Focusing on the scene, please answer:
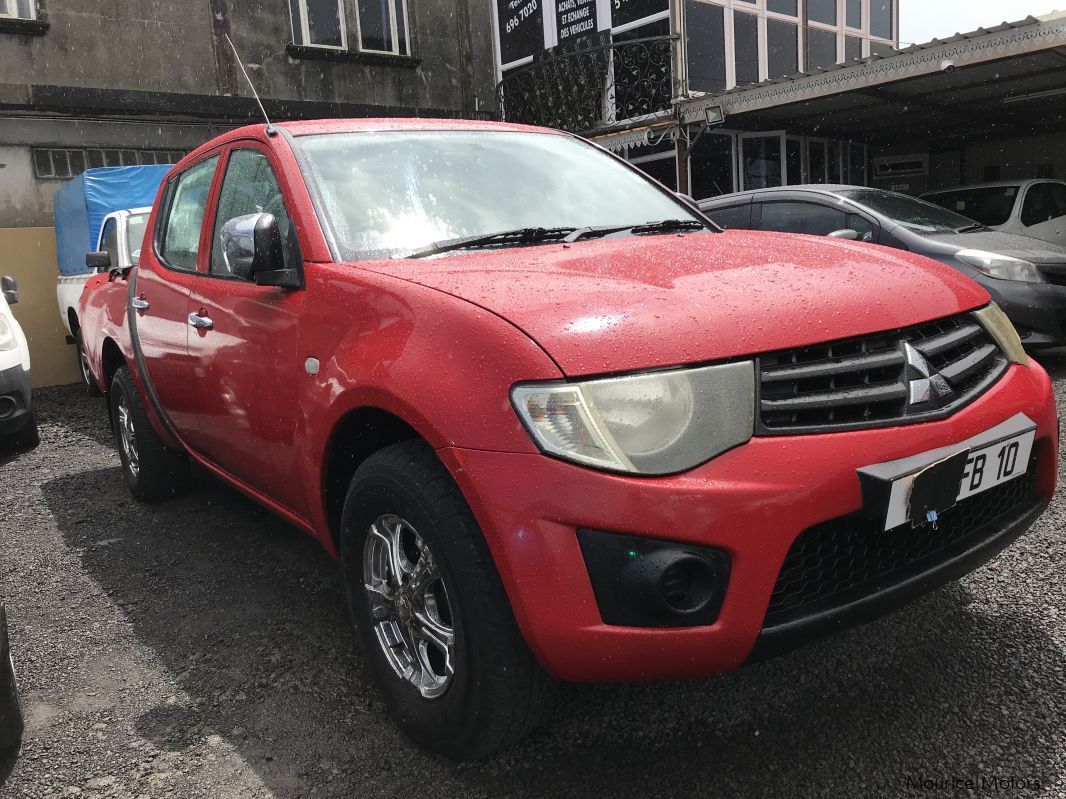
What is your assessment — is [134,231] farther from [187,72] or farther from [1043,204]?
[1043,204]

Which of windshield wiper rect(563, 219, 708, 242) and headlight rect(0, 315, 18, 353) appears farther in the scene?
headlight rect(0, 315, 18, 353)

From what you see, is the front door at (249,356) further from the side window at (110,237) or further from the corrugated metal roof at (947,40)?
the corrugated metal roof at (947,40)

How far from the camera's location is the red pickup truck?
1.67 m

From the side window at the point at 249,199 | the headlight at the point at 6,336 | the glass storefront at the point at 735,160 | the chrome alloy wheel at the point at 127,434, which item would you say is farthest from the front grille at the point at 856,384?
the glass storefront at the point at 735,160

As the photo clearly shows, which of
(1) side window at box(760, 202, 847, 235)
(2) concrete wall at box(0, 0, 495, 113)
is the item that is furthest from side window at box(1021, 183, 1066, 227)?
(2) concrete wall at box(0, 0, 495, 113)

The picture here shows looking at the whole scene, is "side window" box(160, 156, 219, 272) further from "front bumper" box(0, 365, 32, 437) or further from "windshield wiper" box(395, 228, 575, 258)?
"front bumper" box(0, 365, 32, 437)

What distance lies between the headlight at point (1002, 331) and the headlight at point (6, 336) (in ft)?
18.1

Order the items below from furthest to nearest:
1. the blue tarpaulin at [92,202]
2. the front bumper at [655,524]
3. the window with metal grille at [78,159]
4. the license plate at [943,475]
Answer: the window with metal grille at [78,159] → the blue tarpaulin at [92,202] → the license plate at [943,475] → the front bumper at [655,524]

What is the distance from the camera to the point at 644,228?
2799 mm

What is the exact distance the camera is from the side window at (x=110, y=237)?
803 cm

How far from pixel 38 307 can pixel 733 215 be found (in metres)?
7.38

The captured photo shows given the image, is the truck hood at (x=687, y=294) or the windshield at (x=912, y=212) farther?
the windshield at (x=912, y=212)

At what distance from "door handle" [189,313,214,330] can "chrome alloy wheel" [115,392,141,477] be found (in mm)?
1306

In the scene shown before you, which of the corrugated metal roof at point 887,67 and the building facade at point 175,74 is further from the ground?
the building facade at point 175,74
